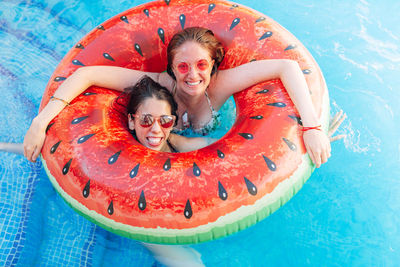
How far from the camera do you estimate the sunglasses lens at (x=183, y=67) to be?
2307 mm

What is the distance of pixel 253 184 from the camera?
194 cm

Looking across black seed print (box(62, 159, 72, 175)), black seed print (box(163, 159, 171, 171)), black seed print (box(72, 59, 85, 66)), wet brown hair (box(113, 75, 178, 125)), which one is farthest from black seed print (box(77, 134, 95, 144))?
black seed print (box(72, 59, 85, 66))

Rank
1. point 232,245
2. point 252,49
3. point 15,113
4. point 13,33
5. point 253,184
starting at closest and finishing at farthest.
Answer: point 253,184
point 252,49
point 232,245
point 15,113
point 13,33

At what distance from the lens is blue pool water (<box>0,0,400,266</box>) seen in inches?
108

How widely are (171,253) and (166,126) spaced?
930 mm

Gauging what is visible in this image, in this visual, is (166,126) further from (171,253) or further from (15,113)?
(15,113)

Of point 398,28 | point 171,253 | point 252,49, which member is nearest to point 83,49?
point 252,49

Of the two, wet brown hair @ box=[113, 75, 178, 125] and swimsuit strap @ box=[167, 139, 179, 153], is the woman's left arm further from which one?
swimsuit strap @ box=[167, 139, 179, 153]

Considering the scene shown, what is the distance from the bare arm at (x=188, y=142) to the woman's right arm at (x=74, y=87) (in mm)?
564

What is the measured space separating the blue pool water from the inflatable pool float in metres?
0.89

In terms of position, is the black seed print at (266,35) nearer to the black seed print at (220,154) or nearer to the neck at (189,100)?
the neck at (189,100)

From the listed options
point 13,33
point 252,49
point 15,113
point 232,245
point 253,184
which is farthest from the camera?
point 13,33

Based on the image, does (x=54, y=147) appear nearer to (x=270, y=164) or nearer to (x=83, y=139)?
(x=83, y=139)

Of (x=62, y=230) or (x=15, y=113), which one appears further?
(x=15, y=113)
